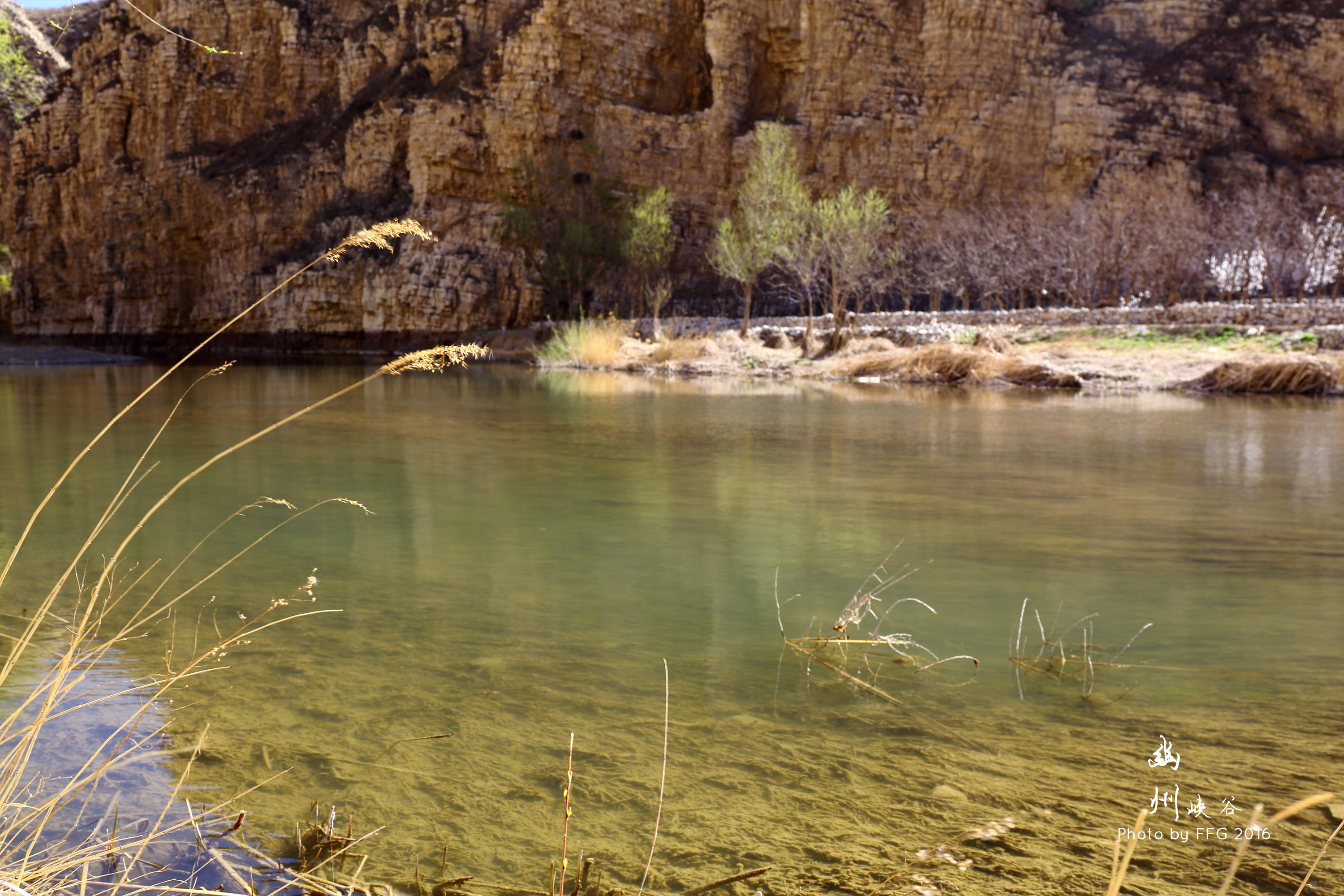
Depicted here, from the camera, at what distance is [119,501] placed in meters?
6.98

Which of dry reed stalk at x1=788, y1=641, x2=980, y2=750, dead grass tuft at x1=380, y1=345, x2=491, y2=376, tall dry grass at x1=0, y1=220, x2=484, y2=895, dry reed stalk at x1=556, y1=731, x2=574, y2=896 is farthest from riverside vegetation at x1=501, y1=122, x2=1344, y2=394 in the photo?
dead grass tuft at x1=380, y1=345, x2=491, y2=376

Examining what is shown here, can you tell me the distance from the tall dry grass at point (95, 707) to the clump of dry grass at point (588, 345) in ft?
83.6

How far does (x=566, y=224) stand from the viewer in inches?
1726

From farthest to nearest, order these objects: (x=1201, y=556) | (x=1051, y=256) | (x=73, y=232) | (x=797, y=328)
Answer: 1. (x=73, y=232)
2. (x=1051, y=256)
3. (x=797, y=328)
4. (x=1201, y=556)

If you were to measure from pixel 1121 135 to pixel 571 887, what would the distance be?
5020 centimetres

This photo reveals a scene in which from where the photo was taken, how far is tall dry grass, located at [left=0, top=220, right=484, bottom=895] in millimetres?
1985

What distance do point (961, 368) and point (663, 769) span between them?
2149 centimetres

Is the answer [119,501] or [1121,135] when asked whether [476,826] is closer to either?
[119,501]

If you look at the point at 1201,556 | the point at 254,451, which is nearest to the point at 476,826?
the point at 1201,556

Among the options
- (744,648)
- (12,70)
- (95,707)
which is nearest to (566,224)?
(12,70)

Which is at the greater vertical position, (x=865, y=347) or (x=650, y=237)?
(x=650, y=237)

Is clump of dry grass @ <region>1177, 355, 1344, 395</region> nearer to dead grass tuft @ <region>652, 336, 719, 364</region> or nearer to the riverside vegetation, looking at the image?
the riverside vegetation

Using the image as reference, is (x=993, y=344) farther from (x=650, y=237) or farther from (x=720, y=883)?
(x=720, y=883)

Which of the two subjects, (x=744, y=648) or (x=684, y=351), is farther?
(x=684, y=351)
